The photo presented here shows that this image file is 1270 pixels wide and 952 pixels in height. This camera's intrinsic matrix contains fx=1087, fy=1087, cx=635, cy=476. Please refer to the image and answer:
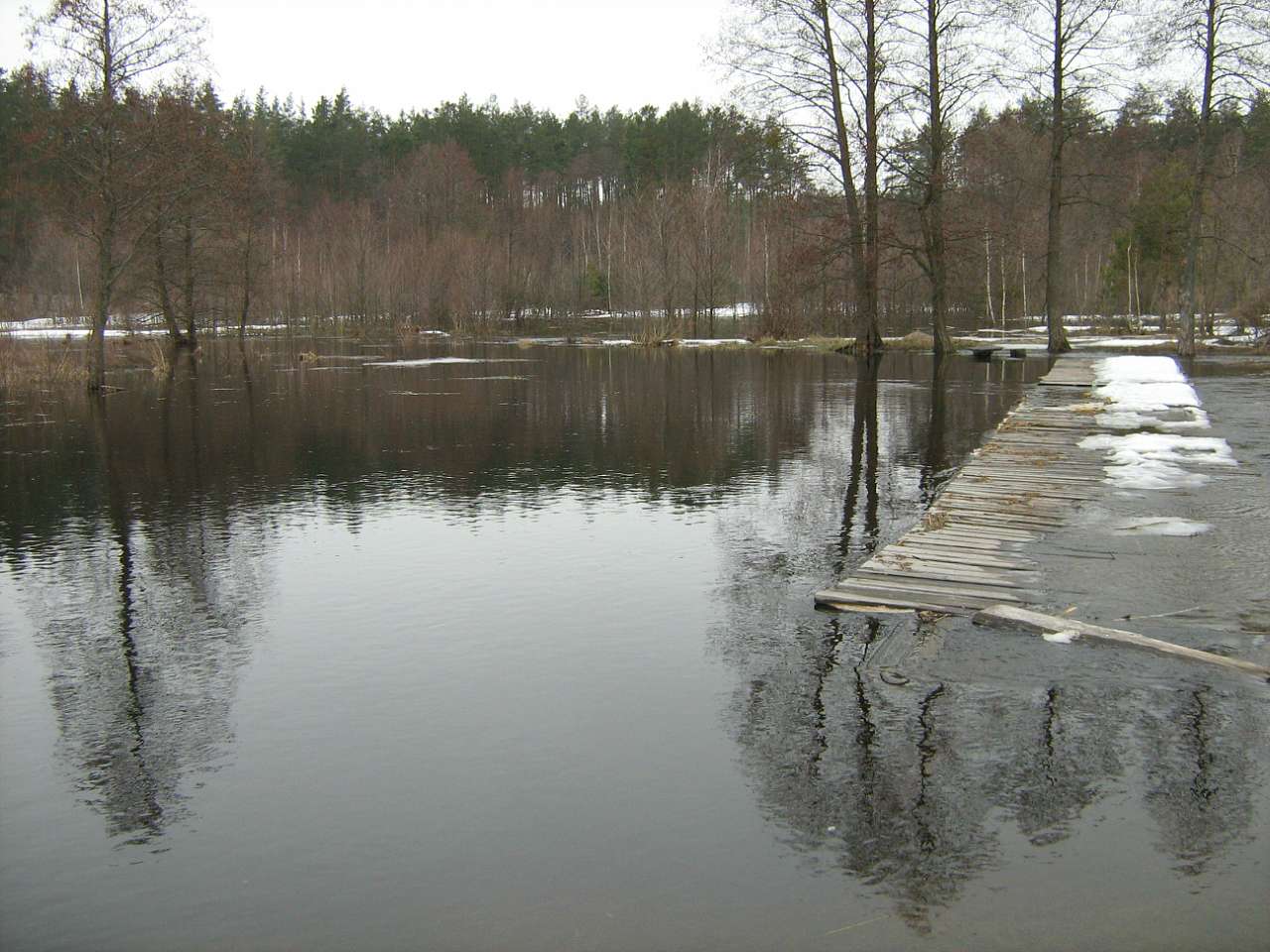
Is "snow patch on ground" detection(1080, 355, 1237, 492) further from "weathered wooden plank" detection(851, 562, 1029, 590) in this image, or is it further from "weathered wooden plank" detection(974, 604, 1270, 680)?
"weathered wooden plank" detection(974, 604, 1270, 680)

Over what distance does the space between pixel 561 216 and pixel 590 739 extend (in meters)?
85.9

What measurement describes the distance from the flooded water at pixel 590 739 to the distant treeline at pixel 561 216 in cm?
2063

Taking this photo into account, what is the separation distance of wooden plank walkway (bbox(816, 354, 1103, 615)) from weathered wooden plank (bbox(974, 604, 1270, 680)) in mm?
261

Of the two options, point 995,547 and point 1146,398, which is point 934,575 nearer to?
point 995,547

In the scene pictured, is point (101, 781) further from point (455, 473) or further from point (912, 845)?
point (455, 473)

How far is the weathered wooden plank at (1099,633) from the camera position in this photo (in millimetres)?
5914

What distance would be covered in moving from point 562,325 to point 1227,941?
63.9 metres

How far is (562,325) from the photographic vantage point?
66250 millimetres

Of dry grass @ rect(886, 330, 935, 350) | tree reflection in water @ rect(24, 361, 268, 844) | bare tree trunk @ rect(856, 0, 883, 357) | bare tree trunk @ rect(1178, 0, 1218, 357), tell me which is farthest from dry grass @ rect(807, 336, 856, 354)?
tree reflection in water @ rect(24, 361, 268, 844)

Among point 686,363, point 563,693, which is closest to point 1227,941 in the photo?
point 563,693

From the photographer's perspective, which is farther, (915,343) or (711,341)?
(711,341)

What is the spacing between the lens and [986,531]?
357 inches

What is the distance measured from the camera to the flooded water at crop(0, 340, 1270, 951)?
3.86 m

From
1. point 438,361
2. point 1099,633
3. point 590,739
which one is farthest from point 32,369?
point 1099,633
